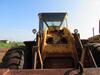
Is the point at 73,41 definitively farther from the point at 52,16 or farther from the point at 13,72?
the point at 13,72

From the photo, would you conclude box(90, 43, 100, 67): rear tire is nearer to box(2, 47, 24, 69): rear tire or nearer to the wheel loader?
the wheel loader

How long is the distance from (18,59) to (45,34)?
1.24 metres

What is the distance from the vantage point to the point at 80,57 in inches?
395

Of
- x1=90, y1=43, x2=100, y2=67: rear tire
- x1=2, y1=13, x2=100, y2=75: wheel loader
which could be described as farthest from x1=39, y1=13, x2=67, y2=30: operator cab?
x1=90, y1=43, x2=100, y2=67: rear tire

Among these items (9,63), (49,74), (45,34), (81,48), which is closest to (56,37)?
(45,34)

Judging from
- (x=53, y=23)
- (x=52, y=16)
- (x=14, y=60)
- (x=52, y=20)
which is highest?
(x=52, y=16)

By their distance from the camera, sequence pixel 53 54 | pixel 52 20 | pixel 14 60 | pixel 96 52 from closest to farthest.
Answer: pixel 14 60 → pixel 53 54 → pixel 96 52 → pixel 52 20

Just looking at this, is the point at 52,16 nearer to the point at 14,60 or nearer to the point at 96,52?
the point at 96,52

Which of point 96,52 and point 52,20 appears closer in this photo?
point 96,52

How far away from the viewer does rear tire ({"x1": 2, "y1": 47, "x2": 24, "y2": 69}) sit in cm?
955

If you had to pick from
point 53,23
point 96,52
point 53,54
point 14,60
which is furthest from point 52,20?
point 14,60

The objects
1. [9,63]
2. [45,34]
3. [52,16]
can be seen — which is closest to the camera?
[9,63]

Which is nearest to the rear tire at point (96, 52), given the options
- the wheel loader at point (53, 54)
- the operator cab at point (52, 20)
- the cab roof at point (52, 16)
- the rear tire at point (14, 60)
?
the wheel loader at point (53, 54)

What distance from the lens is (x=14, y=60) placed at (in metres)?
9.71
